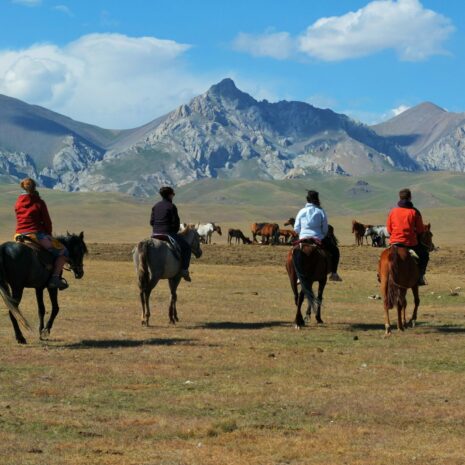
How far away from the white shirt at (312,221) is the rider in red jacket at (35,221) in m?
5.65

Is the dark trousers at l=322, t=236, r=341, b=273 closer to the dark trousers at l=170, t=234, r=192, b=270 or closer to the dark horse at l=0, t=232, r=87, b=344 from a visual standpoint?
the dark trousers at l=170, t=234, r=192, b=270

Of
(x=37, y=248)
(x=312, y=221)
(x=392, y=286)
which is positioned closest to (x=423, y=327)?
(x=392, y=286)

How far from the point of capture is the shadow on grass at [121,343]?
16.8m

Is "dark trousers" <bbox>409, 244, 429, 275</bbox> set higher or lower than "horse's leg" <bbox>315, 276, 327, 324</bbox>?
higher

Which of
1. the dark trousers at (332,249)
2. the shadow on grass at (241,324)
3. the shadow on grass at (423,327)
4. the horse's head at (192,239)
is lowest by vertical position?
the shadow on grass at (423,327)

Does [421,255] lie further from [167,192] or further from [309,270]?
[167,192]

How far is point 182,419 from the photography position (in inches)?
413

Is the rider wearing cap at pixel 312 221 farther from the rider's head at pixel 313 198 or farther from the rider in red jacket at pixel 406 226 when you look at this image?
the rider in red jacket at pixel 406 226

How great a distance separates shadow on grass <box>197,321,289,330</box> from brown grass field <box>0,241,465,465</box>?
0.12 feet

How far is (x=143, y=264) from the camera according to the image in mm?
20625

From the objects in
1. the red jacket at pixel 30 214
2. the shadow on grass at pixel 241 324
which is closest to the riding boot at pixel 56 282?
the red jacket at pixel 30 214

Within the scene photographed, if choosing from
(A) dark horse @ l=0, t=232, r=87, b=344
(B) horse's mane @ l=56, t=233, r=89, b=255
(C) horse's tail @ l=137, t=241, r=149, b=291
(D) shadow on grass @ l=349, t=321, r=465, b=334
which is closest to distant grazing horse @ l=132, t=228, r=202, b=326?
(C) horse's tail @ l=137, t=241, r=149, b=291

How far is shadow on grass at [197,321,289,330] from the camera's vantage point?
816 inches

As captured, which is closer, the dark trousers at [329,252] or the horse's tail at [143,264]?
the dark trousers at [329,252]
